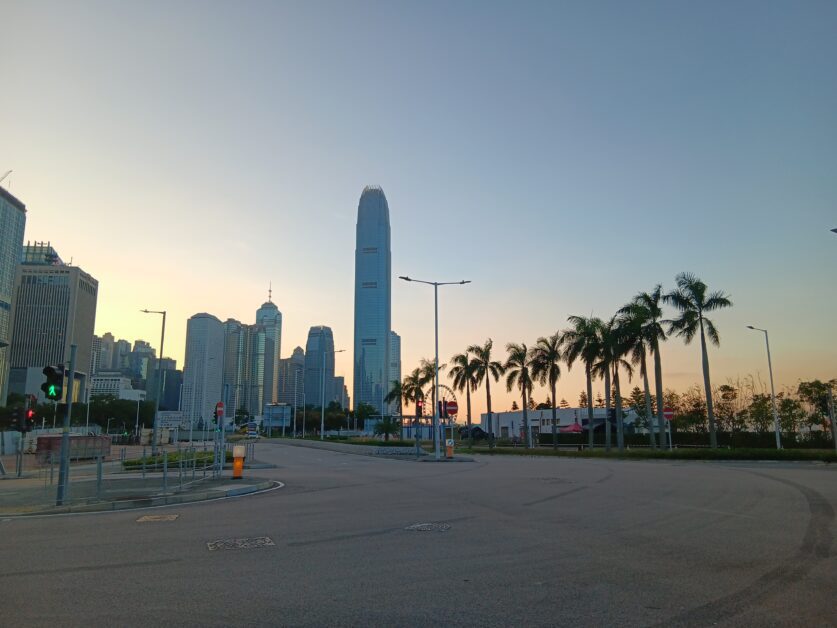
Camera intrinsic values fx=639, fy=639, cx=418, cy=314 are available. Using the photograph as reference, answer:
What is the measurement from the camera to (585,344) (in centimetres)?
5906

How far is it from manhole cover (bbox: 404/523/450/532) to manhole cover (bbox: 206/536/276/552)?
2.67m

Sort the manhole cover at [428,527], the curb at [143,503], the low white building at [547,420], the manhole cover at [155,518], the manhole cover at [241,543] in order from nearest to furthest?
1. the manhole cover at [241,543]
2. the manhole cover at [428,527]
3. the manhole cover at [155,518]
4. the curb at [143,503]
5. the low white building at [547,420]

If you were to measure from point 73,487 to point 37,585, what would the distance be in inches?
599

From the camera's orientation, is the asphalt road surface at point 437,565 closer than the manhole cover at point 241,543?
Yes

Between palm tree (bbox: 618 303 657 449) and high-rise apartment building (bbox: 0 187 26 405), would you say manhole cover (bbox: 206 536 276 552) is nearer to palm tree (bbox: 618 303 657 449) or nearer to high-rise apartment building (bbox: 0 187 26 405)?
palm tree (bbox: 618 303 657 449)

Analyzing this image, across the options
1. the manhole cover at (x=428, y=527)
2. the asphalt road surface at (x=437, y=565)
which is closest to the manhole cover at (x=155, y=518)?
the asphalt road surface at (x=437, y=565)

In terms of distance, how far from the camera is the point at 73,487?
21.3m

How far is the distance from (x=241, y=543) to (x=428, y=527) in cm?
349

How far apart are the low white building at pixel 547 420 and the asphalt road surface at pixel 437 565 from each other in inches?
3143

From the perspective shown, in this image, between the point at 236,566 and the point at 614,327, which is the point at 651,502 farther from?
the point at 614,327

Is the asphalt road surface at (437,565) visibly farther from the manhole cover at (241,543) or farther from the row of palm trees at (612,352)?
the row of palm trees at (612,352)

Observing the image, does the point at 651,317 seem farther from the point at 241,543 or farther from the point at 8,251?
the point at 8,251

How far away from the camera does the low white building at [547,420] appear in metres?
96.0

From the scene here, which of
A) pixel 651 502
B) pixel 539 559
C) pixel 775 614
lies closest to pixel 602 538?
pixel 539 559
